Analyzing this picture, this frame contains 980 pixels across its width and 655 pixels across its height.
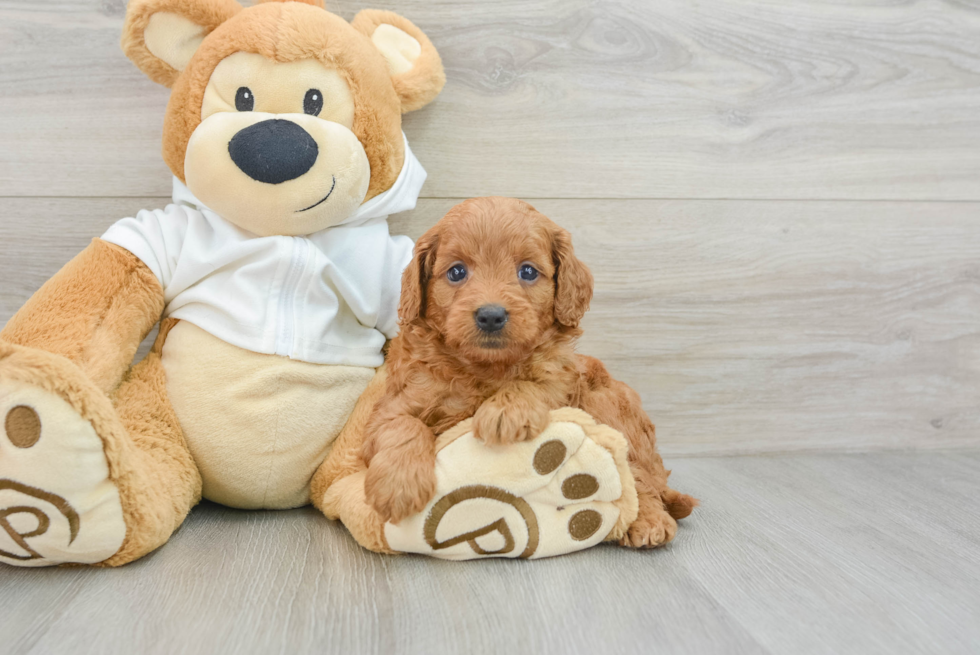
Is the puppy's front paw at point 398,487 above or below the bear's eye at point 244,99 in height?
below

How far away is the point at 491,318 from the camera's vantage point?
980 mm

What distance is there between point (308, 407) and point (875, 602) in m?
0.96

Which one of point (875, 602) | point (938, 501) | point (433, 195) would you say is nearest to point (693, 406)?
point (938, 501)

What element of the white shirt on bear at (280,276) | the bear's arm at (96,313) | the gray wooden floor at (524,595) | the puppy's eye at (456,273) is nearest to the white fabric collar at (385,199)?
the white shirt on bear at (280,276)

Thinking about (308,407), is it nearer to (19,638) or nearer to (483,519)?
(483,519)

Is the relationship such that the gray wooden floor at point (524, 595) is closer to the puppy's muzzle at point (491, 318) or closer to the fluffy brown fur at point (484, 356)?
the fluffy brown fur at point (484, 356)

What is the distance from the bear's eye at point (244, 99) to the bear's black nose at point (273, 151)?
68 millimetres

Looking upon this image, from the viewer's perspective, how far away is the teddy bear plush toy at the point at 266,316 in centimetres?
105

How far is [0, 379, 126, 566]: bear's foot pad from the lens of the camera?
3.13 feet

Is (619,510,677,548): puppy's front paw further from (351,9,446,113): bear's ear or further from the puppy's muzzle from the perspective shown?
(351,9,446,113): bear's ear

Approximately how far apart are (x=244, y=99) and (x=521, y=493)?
0.81 meters

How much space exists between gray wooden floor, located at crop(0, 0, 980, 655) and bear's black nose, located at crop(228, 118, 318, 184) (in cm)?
39

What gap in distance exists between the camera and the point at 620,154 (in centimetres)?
158

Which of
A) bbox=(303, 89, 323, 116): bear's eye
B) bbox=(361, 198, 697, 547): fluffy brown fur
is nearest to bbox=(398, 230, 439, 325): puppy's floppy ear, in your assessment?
bbox=(361, 198, 697, 547): fluffy brown fur
